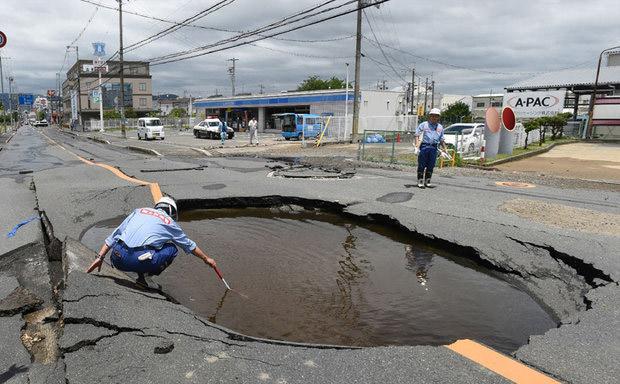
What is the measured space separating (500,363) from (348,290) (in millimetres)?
2136

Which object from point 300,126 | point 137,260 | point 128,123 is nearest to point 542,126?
point 300,126

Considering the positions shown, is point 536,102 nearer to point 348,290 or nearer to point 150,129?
point 150,129

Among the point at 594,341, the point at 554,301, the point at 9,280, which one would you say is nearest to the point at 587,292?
the point at 554,301

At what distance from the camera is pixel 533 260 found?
5352 millimetres

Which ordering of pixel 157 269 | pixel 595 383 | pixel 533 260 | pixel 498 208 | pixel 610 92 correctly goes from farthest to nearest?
pixel 610 92 → pixel 498 208 → pixel 533 260 → pixel 157 269 → pixel 595 383

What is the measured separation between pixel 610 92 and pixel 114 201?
3837 cm

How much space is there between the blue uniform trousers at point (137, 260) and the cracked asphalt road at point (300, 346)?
0.18 m

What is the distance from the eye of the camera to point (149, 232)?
4.17 metres

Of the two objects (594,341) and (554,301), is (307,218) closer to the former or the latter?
(554,301)

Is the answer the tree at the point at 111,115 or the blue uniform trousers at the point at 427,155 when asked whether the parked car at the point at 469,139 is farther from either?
the tree at the point at 111,115

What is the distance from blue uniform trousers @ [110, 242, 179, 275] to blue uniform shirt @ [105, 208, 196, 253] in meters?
0.05

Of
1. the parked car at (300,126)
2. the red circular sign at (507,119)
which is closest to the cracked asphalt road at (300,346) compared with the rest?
the red circular sign at (507,119)

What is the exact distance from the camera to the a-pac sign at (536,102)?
31297 mm

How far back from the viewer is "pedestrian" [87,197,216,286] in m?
4.12
